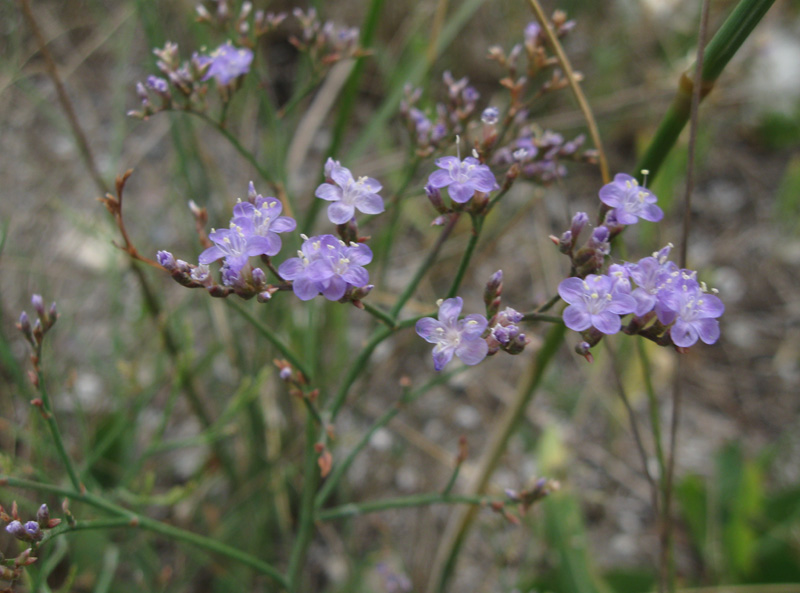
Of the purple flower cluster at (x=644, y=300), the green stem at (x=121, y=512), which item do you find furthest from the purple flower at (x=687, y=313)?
the green stem at (x=121, y=512)

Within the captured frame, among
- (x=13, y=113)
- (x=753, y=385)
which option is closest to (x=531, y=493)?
(x=753, y=385)

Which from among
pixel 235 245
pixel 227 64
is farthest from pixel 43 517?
pixel 227 64

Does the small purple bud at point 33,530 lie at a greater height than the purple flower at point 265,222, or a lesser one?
lesser

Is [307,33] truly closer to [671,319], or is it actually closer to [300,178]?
[671,319]

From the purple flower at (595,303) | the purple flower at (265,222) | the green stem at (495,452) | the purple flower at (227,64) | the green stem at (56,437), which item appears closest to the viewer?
the purple flower at (595,303)

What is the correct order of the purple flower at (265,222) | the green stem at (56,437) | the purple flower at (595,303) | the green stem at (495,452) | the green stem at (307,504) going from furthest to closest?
the green stem at (495,452), the green stem at (307,504), the green stem at (56,437), the purple flower at (265,222), the purple flower at (595,303)

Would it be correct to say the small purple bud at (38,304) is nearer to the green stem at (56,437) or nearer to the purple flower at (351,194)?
the green stem at (56,437)

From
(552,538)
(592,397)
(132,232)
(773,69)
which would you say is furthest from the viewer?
(773,69)
